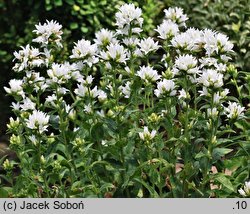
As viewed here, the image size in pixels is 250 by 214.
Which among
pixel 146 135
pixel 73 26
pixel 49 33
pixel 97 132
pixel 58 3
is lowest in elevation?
pixel 146 135

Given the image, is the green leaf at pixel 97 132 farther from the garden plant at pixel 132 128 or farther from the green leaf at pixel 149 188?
the green leaf at pixel 149 188

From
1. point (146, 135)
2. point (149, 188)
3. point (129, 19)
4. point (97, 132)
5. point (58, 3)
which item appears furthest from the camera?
point (58, 3)

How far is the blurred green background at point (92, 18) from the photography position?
731cm

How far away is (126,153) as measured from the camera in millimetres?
4215

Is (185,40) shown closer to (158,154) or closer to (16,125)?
(158,154)

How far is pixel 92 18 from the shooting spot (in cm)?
737

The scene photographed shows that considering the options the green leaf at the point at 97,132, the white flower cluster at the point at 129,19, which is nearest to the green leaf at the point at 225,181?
the green leaf at the point at 97,132

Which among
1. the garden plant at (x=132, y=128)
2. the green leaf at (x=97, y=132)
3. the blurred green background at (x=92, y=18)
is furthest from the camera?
the blurred green background at (x=92, y=18)

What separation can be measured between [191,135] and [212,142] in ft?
1.06

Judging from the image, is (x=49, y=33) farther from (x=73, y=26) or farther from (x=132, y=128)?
(x=73, y=26)

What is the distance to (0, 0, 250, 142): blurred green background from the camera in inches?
288

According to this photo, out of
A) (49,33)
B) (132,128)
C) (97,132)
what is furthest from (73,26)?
(97,132)

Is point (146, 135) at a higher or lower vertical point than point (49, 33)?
lower

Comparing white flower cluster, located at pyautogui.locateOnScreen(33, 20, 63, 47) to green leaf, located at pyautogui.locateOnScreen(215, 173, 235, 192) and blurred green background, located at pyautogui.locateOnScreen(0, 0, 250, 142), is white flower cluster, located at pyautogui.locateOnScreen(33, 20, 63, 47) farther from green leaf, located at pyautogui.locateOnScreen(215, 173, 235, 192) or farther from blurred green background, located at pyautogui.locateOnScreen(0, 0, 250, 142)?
blurred green background, located at pyautogui.locateOnScreen(0, 0, 250, 142)
